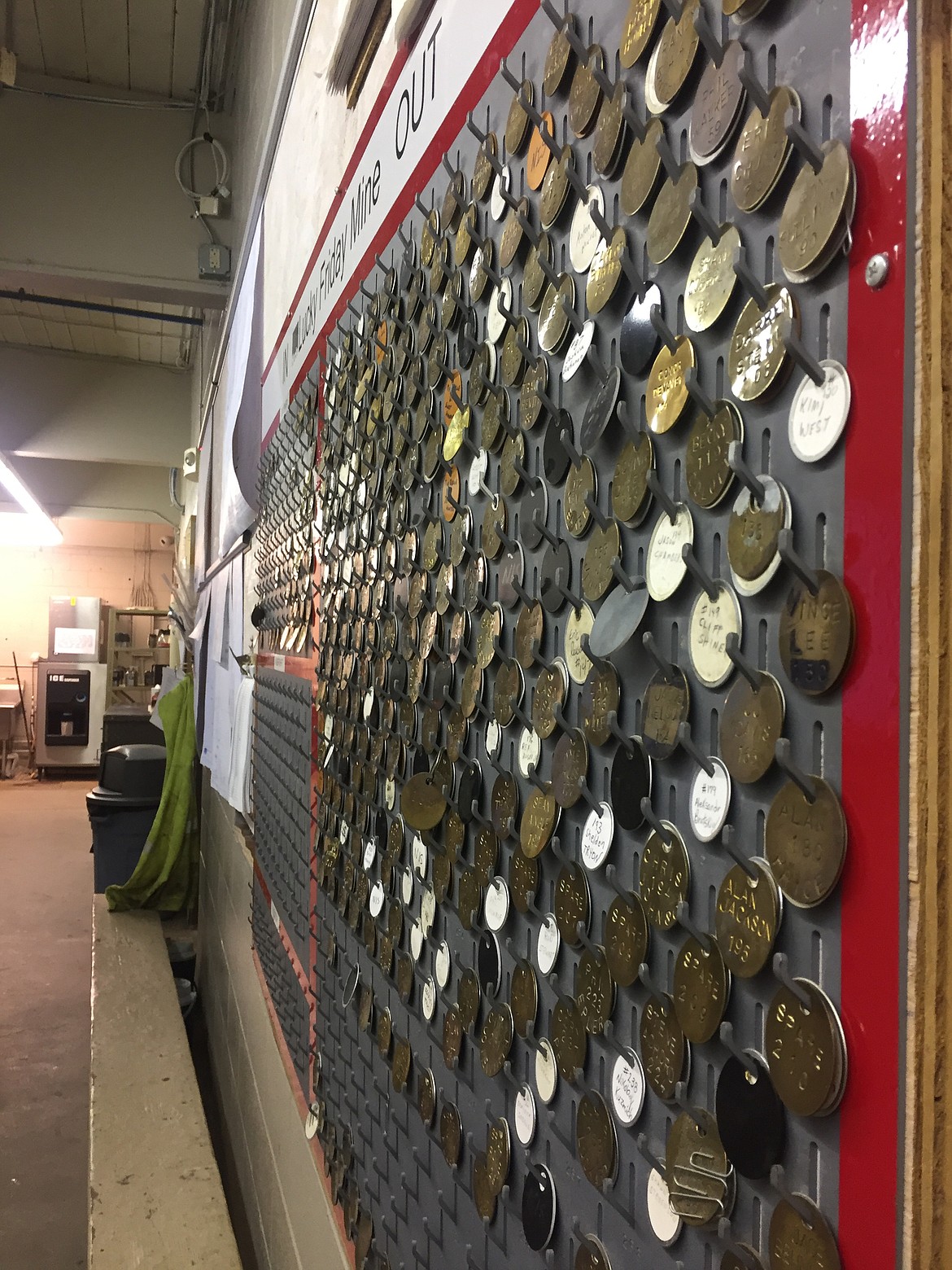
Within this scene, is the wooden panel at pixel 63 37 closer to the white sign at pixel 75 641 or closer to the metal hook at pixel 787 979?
the metal hook at pixel 787 979

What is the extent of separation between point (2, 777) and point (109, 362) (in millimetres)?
6242

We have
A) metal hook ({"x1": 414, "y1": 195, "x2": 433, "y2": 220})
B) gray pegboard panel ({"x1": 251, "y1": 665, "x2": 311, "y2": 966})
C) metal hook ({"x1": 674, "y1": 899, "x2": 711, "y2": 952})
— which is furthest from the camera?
gray pegboard panel ({"x1": 251, "y1": 665, "x2": 311, "y2": 966})

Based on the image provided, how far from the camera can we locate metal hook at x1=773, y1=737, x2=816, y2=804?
1.12 feet

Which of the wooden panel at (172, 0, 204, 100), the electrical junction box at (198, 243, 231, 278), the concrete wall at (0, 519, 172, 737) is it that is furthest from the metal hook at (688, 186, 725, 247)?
the concrete wall at (0, 519, 172, 737)

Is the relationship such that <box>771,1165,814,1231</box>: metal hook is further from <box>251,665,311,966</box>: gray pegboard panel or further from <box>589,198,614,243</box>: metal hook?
<box>251,665,311,966</box>: gray pegboard panel

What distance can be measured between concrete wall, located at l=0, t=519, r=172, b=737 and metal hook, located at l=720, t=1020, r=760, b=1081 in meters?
12.7

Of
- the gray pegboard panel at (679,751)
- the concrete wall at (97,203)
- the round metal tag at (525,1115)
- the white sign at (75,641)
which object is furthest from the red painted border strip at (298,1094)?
the white sign at (75,641)

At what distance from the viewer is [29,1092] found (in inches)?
143

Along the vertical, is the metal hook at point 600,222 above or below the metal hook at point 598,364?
above

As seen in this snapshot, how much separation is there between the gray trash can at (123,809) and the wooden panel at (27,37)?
3362mm

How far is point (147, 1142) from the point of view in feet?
7.36

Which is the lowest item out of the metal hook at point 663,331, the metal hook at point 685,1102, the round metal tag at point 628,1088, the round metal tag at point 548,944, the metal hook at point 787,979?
the round metal tag at point 628,1088

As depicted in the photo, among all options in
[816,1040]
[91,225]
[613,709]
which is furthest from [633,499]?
[91,225]

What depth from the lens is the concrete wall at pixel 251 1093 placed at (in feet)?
4.87
